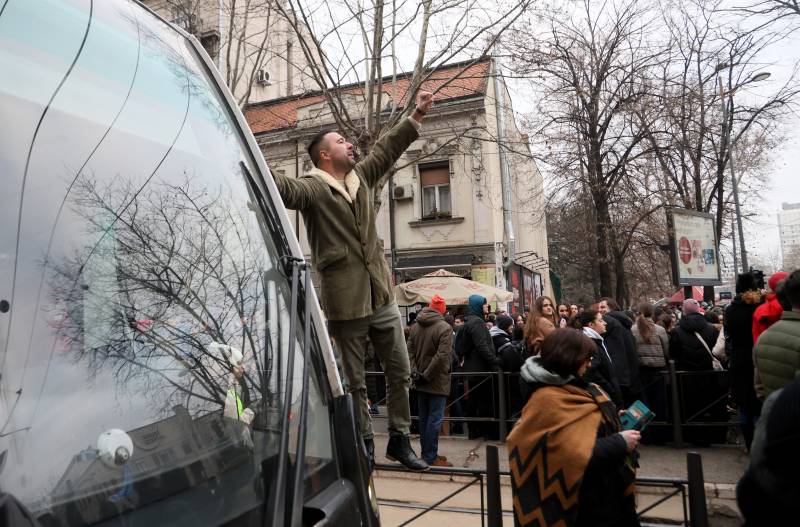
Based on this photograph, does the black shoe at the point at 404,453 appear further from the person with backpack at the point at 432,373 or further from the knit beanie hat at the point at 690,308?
the knit beanie hat at the point at 690,308

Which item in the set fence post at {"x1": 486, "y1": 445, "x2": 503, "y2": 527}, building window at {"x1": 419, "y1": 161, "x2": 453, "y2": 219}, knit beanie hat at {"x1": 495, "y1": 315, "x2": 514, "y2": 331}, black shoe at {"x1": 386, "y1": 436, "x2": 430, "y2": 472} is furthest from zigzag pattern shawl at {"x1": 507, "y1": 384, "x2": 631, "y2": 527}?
building window at {"x1": 419, "y1": 161, "x2": 453, "y2": 219}

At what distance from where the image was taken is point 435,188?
20.4 metres

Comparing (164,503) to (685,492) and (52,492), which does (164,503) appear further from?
(685,492)

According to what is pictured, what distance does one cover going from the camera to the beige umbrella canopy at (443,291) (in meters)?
12.9

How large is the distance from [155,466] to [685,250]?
44.8 ft

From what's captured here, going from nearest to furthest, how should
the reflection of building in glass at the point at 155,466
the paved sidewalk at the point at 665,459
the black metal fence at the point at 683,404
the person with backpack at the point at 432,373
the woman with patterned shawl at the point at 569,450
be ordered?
the reflection of building in glass at the point at 155,466
the woman with patterned shawl at the point at 569,450
the paved sidewalk at the point at 665,459
the person with backpack at the point at 432,373
the black metal fence at the point at 683,404

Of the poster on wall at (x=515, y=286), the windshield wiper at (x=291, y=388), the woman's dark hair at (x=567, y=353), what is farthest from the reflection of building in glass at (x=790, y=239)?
the windshield wiper at (x=291, y=388)

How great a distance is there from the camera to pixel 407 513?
573 cm

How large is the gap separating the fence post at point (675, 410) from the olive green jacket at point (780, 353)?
367 cm

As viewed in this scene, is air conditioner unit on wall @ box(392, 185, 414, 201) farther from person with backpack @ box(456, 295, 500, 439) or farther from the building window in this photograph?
person with backpack @ box(456, 295, 500, 439)

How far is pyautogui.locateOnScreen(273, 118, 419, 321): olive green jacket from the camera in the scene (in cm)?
263

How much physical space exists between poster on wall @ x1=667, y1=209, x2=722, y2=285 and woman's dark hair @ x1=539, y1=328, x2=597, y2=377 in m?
10.2

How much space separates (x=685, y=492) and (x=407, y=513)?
2.80 metres

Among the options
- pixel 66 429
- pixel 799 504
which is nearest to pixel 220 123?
pixel 66 429
